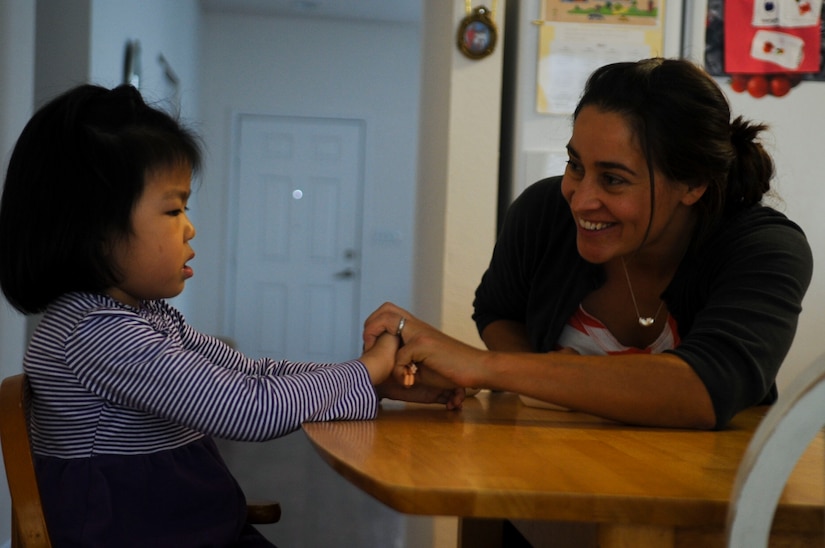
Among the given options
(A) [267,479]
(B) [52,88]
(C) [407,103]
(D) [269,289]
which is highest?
(C) [407,103]

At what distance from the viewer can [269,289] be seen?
8227 mm

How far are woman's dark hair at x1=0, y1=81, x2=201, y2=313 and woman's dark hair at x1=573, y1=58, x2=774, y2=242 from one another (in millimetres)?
727

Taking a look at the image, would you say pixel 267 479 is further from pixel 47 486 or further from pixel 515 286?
pixel 47 486

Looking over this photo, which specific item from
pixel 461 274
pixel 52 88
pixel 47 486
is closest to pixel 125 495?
pixel 47 486

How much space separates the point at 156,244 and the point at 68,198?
0.39 ft

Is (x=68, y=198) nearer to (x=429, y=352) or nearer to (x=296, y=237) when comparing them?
(x=429, y=352)

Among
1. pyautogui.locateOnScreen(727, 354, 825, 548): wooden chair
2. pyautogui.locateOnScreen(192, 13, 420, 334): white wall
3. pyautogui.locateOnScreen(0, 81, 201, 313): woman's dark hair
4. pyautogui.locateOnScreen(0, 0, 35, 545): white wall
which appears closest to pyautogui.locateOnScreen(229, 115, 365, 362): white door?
pyautogui.locateOnScreen(192, 13, 420, 334): white wall

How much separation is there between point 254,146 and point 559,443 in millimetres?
7399

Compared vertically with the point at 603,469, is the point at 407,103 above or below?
above

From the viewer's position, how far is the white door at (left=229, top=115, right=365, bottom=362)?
8.19m

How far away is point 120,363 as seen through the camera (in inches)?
43.1

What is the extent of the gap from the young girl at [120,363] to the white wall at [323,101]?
6.86 metres

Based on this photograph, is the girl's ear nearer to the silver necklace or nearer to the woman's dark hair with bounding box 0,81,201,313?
the silver necklace

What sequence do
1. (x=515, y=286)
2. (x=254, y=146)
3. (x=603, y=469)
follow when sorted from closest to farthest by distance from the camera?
(x=603, y=469) < (x=515, y=286) < (x=254, y=146)
